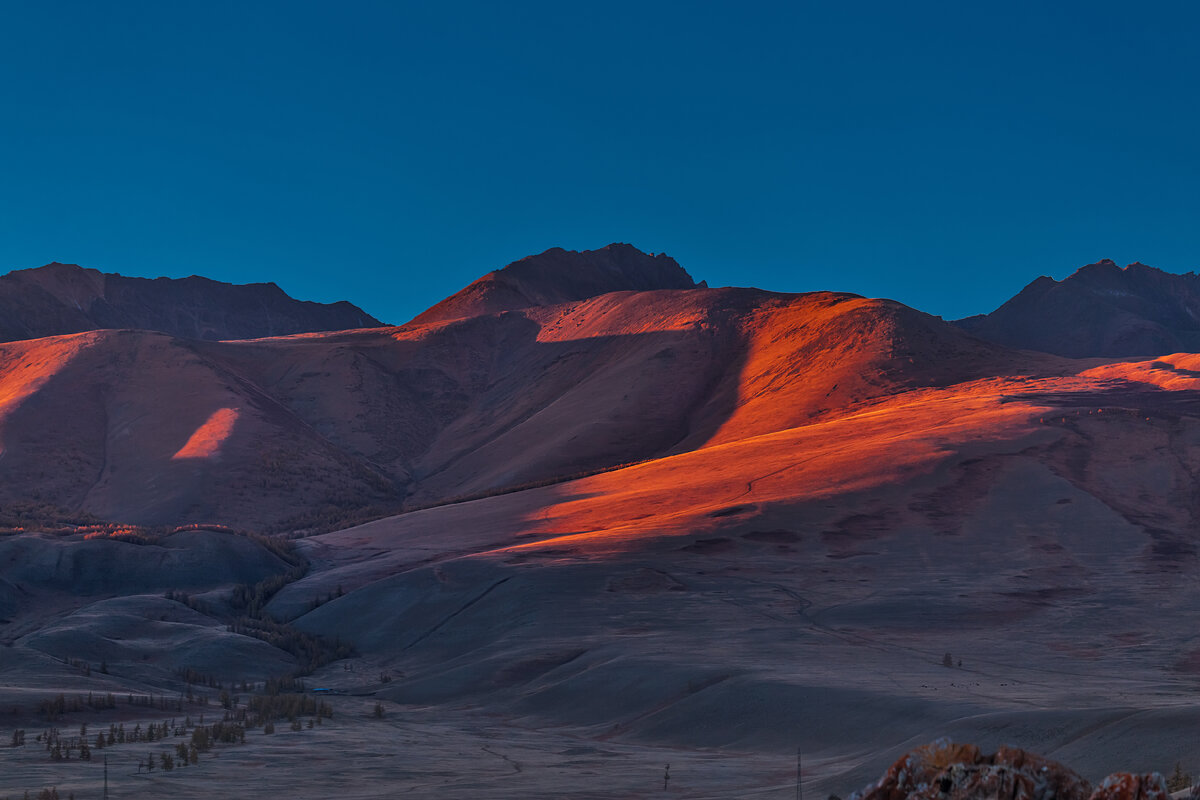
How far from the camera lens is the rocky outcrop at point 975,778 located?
12.2ft

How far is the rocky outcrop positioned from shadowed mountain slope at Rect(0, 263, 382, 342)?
109 metres

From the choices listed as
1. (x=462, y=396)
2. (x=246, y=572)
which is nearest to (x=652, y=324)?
(x=462, y=396)

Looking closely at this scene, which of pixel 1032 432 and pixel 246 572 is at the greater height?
pixel 1032 432

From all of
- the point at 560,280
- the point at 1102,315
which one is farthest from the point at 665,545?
the point at 1102,315

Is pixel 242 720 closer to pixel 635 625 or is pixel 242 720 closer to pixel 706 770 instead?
pixel 706 770

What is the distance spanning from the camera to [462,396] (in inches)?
3201

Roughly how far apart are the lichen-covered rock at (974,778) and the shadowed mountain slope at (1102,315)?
11149 cm

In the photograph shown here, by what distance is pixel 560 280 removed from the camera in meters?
116

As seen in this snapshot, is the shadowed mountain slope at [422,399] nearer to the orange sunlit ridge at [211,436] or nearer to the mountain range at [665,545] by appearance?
the orange sunlit ridge at [211,436]

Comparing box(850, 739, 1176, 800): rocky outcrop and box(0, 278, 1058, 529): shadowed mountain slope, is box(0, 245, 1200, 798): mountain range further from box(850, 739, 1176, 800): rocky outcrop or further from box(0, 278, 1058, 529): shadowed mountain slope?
box(850, 739, 1176, 800): rocky outcrop

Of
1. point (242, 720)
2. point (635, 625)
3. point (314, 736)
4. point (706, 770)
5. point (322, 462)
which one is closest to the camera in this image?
point (706, 770)

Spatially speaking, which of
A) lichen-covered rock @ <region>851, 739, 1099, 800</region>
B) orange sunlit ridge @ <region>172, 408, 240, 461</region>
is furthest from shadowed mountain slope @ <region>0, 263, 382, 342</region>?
lichen-covered rock @ <region>851, 739, 1099, 800</region>

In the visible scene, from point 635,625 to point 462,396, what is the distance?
5949 centimetres

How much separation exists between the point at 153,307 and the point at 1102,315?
10913 centimetres
